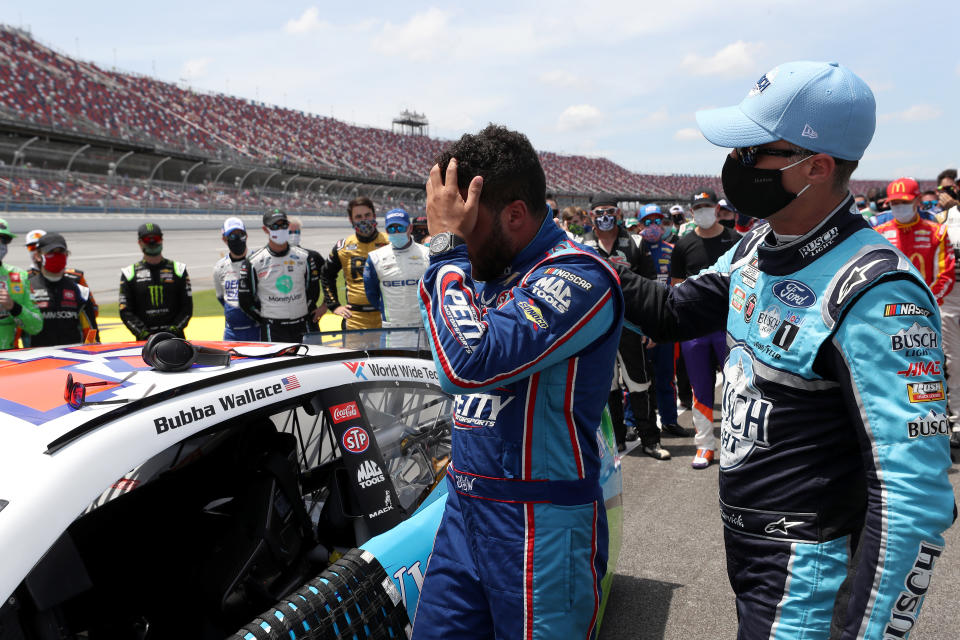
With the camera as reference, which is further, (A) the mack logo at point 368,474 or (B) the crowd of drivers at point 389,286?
(B) the crowd of drivers at point 389,286

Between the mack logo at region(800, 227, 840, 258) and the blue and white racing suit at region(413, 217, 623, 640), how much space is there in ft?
1.36

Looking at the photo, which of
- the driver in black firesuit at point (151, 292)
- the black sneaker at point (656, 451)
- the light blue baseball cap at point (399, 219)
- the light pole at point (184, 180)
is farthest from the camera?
the light pole at point (184, 180)

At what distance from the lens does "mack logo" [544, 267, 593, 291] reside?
1.60 metres

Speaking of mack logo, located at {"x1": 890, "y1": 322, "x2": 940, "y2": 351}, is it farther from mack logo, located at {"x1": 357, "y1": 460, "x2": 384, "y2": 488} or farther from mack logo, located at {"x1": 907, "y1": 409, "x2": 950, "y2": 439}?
mack logo, located at {"x1": 357, "y1": 460, "x2": 384, "y2": 488}

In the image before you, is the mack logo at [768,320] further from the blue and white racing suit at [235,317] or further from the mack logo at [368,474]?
the blue and white racing suit at [235,317]

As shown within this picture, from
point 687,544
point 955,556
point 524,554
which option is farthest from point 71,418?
point 955,556

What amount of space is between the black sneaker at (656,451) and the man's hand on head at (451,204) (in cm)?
407

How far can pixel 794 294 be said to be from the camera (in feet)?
4.81

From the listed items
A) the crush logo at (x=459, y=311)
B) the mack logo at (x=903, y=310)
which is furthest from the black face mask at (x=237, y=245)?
the mack logo at (x=903, y=310)

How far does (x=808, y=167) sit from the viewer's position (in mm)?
1506

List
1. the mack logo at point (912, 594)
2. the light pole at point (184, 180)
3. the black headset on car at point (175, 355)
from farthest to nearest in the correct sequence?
1. the light pole at point (184, 180)
2. the black headset on car at point (175, 355)
3. the mack logo at point (912, 594)

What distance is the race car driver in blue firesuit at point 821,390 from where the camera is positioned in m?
1.25

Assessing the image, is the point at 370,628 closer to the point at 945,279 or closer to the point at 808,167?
the point at 808,167

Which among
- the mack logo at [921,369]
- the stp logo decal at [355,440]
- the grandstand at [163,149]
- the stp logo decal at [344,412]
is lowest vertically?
the stp logo decal at [355,440]
